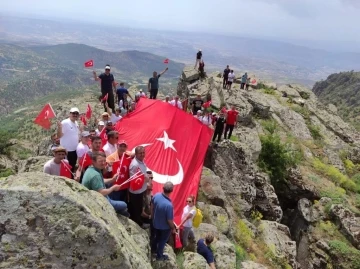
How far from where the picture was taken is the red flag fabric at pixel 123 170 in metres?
8.28

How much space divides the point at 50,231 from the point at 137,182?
3993 millimetres

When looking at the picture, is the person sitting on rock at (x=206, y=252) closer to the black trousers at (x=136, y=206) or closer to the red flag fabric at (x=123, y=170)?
the black trousers at (x=136, y=206)

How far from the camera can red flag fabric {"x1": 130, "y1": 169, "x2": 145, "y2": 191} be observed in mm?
8137

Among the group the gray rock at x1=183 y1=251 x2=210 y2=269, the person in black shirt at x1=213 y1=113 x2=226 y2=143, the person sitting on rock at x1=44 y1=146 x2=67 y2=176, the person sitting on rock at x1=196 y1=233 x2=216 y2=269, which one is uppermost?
the person sitting on rock at x1=44 y1=146 x2=67 y2=176

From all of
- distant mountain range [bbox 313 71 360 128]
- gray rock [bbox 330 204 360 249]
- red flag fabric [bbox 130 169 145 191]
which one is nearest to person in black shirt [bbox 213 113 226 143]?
gray rock [bbox 330 204 360 249]

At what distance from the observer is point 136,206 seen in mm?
8352

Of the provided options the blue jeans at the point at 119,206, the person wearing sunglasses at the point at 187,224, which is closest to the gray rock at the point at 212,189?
the person wearing sunglasses at the point at 187,224

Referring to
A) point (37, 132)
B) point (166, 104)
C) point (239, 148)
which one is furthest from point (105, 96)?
point (37, 132)

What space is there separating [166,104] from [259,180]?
638 cm

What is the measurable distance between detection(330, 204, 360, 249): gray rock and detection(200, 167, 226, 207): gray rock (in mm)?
6809

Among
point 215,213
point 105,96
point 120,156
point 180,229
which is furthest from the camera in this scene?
point 105,96

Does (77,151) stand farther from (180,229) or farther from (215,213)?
(215,213)

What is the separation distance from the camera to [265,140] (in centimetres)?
2114

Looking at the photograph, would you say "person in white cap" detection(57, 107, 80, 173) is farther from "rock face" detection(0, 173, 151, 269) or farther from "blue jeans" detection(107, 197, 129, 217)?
"rock face" detection(0, 173, 151, 269)
